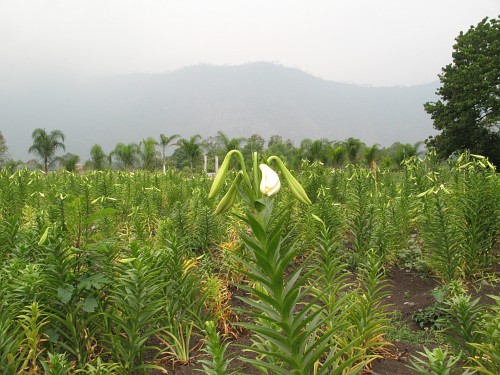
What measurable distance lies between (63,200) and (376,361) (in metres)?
2.46

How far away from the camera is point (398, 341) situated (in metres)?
2.52

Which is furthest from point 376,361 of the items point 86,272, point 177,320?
point 86,272

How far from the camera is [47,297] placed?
212 cm

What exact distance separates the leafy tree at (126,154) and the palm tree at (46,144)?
5603 millimetres

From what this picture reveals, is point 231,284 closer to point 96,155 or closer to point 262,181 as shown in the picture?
point 262,181

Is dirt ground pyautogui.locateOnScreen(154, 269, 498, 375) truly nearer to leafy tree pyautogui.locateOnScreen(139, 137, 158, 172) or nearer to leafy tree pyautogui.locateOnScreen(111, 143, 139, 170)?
leafy tree pyautogui.locateOnScreen(139, 137, 158, 172)

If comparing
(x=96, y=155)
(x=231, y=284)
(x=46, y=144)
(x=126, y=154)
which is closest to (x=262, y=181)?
(x=231, y=284)

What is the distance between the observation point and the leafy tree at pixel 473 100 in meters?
23.0

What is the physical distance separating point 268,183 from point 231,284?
1.31 meters

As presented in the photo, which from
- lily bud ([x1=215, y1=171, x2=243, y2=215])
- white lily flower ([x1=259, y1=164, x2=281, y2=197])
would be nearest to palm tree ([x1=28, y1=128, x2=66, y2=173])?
→ lily bud ([x1=215, y1=171, x2=243, y2=215])

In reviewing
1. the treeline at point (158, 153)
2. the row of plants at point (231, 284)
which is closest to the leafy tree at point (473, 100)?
the treeline at point (158, 153)

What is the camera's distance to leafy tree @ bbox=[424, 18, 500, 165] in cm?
2305

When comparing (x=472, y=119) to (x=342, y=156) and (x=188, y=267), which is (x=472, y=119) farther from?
(x=188, y=267)

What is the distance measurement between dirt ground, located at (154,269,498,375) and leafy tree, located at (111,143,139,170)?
2602 centimetres
